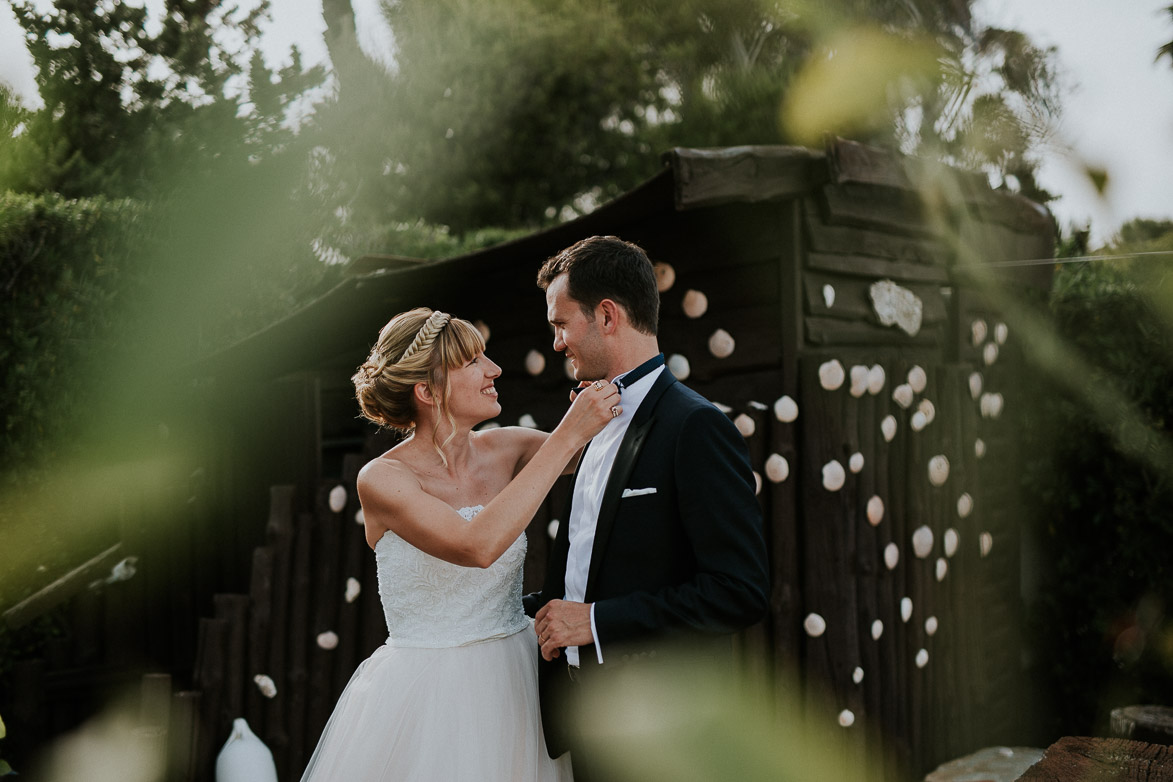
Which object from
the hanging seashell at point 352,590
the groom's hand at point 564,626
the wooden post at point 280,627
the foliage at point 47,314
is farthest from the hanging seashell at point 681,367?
the foliage at point 47,314

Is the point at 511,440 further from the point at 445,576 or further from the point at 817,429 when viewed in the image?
the point at 817,429

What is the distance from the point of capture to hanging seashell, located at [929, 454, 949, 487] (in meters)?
5.89

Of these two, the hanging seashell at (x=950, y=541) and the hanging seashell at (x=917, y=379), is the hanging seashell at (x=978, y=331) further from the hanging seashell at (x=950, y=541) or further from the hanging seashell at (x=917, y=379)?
the hanging seashell at (x=950, y=541)

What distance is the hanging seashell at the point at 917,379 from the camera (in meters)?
5.64

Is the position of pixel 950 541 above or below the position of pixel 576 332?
below

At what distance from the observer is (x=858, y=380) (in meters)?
5.25

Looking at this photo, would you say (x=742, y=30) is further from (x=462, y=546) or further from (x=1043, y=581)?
(x=462, y=546)

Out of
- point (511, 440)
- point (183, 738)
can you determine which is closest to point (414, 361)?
point (511, 440)

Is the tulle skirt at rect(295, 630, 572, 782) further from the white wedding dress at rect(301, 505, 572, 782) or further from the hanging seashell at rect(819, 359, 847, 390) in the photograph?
the hanging seashell at rect(819, 359, 847, 390)

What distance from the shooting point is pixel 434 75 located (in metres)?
21.5

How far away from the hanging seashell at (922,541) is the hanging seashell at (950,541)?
1.04 feet

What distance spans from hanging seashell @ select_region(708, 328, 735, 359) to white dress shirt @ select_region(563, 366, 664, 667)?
8.97ft

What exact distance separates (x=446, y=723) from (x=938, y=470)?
3992 millimetres

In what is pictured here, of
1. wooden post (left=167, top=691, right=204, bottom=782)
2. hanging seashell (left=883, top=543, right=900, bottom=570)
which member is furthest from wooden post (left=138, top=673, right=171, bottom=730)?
hanging seashell (left=883, top=543, right=900, bottom=570)
